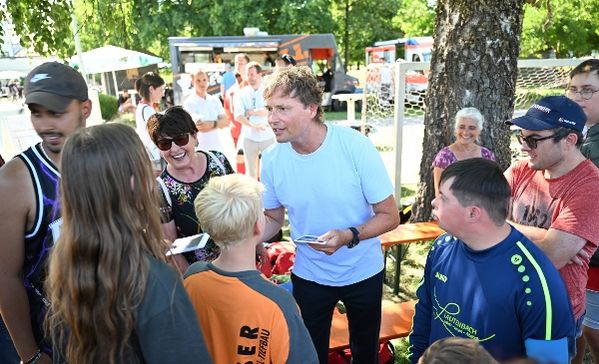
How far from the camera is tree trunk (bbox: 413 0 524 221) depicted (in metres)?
4.59

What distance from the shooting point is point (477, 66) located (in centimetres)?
471

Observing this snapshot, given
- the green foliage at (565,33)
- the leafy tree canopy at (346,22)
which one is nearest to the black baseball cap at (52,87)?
the leafy tree canopy at (346,22)

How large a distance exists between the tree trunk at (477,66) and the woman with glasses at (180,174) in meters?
3.20

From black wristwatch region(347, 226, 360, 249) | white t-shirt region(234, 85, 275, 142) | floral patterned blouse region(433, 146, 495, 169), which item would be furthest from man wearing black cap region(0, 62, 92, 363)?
white t-shirt region(234, 85, 275, 142)

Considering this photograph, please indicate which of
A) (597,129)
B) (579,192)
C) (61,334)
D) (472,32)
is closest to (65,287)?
(61,334)

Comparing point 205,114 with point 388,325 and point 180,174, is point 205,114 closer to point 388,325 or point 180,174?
point 180,174

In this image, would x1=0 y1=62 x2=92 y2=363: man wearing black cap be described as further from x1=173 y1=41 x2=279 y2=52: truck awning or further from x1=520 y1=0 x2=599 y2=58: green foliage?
x1=520 y1=0 x2=599 y2=58: green foliage

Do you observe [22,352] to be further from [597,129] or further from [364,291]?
[597,129]

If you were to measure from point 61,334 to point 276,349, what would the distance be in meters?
0.68

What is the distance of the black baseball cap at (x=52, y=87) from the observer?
1.85 m

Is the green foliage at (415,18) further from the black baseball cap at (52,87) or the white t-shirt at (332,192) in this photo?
the black baseball cap at (52,87)

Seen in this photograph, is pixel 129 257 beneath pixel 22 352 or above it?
above

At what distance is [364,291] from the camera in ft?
8.33

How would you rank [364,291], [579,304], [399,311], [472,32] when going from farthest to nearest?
[472,32], [399,311], [364,291], [579,304]
